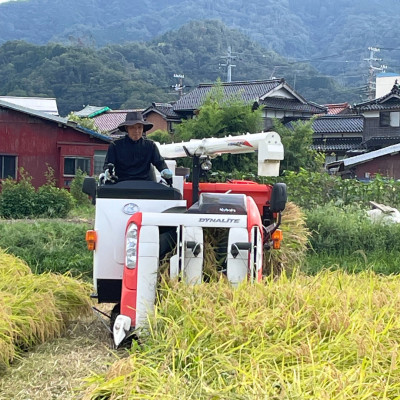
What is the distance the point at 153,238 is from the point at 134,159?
181cm

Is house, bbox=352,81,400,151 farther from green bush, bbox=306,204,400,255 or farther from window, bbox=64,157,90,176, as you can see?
green bush, bbox=306,204,400,255

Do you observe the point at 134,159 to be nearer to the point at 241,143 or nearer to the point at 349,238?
the point at 241,143

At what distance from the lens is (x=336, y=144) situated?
48.2 metres

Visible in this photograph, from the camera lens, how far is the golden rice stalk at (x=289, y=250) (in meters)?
8.66

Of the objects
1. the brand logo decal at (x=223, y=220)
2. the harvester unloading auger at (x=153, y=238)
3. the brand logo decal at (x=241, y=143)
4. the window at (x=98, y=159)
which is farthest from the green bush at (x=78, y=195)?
the brand logo decal at (x=223, y=220)

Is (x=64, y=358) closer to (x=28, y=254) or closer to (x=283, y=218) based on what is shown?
(x=283, y=218)

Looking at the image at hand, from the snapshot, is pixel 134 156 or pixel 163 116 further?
pixel 163 116

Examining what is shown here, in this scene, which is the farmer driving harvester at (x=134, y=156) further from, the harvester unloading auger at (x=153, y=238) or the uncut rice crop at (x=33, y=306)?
the uncut rice crop at (x=33, y=306)

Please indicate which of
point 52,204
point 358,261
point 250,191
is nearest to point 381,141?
point 52,204

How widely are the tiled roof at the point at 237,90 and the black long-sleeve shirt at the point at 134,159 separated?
118 ft

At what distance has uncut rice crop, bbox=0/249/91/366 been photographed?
5.99 m

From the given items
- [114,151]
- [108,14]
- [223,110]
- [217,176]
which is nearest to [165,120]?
[223,110]

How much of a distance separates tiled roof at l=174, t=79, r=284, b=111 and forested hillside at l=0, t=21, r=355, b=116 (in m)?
28.2

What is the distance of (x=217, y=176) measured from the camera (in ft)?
67.5
